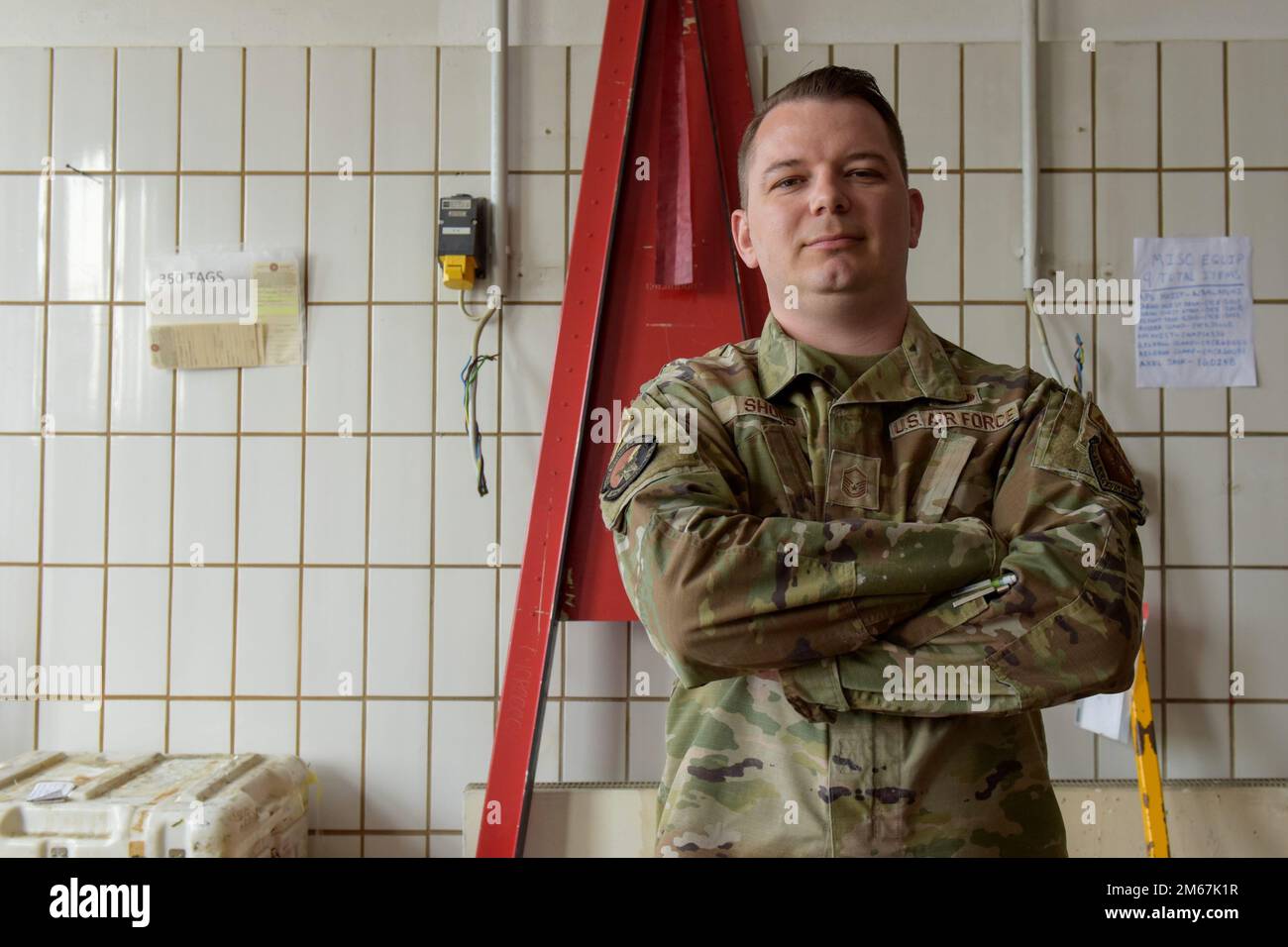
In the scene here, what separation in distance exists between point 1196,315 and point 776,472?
1.31 meters

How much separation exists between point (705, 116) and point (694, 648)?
3.78 feet

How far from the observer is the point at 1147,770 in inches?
62.1

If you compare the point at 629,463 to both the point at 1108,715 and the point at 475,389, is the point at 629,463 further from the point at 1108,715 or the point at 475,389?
the point at 1108,715

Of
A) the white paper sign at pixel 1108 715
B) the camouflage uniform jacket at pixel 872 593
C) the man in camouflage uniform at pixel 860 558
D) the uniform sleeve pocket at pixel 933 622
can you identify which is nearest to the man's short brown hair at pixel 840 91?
the man in camouflage uniform at pixel 860 558

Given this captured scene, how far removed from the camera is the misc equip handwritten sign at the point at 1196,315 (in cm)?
177

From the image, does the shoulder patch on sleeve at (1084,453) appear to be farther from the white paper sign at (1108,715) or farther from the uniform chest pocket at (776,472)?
the white paper sign at (1108,715)

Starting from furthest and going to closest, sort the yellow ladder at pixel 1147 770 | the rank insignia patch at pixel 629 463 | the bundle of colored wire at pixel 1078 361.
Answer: the bundle of colored wire at pixel 1078 361 < the yellow ladder at pixel 1147 770 < the rank insignia patch at pixel 629 463

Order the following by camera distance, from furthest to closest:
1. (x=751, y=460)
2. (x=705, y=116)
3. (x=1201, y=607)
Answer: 1. (x=1201, y=607)
2. (x=705, y=116)
3. (x=751, y=460)

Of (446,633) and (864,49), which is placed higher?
(864,49)

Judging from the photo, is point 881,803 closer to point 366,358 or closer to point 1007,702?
point 1007,702

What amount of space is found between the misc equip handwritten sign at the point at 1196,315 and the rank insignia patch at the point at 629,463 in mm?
1294

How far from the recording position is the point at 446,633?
5.90 ft

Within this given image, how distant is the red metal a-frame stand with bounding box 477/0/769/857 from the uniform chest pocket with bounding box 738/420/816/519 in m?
0.65

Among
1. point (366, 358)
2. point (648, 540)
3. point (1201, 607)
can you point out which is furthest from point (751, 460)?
point (1201, 607)
